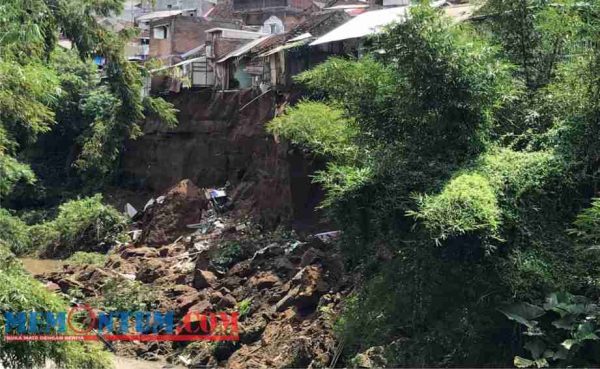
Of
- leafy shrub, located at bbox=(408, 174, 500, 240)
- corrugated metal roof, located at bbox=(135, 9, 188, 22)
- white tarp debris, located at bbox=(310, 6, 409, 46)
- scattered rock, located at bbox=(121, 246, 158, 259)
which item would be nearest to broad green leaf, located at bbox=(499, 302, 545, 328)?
leafy shrub, located at bbox=(408, 174, 500, 240)

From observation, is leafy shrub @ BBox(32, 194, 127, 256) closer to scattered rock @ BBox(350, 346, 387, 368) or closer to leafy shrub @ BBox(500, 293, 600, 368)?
scattered rock @ BBox(350, 346, 387, 368)

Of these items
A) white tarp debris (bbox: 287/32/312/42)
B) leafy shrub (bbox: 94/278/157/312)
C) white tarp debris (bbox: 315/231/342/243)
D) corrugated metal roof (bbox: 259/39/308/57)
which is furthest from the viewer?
white tarp debris (bbox: 287/32/312/42)

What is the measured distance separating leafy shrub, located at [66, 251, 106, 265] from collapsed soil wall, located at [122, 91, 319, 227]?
420cm

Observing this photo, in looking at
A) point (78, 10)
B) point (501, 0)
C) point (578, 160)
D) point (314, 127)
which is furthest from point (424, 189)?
point (78, 10)

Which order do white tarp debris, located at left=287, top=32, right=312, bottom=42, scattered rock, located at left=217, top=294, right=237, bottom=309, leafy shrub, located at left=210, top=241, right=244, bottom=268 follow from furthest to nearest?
white tarp debris, located at left=287, top=32, right=312, bottom=42 < leafy shrub, located at left=210, top=241, right=244, bottom=268 < scattered rock, located at left=217, top=294, right=237, bottom=309

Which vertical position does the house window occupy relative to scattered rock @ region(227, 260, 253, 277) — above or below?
above

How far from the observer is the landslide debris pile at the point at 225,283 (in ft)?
33.2

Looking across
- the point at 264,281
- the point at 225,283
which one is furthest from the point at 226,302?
the point at 225,283

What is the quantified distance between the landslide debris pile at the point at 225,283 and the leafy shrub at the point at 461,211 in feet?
9.80

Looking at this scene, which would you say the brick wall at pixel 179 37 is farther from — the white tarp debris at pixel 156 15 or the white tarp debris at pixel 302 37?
the white tarp debris at pixel 302 37

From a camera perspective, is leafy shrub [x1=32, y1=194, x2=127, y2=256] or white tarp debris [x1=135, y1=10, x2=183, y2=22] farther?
white tarp debris [x1=135, y1=10, x2=183, y2=22]

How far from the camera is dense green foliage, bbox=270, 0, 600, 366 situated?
688 centimetres

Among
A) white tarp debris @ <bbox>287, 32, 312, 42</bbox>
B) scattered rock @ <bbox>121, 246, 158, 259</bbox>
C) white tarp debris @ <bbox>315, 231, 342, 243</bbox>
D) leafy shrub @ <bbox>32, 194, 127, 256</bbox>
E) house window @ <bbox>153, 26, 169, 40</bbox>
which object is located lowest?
leafy shrub @ <bbox>32, 194, 127, 256</bbox>

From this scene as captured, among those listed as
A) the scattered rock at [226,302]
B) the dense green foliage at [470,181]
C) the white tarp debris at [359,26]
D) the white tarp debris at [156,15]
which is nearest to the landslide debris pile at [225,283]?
the scattered rock at [226,302]
